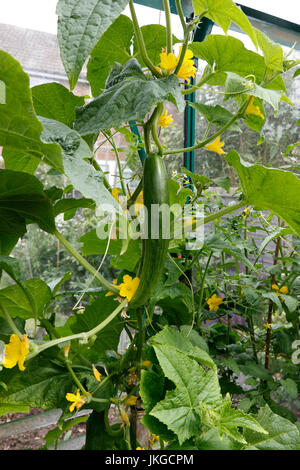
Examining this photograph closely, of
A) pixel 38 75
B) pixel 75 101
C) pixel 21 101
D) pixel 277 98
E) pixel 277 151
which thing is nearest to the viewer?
pixel 21 101

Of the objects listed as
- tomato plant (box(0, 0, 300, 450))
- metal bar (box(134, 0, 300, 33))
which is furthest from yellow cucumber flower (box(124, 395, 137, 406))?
metal bar (box(134, 0, 300, 33))

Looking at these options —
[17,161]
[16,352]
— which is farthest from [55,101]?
[16,352]

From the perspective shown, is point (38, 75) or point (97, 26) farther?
point (38, 75)

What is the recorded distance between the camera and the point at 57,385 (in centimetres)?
51

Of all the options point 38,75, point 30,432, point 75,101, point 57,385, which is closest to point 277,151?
point 38,75

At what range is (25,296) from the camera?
0.50 meters

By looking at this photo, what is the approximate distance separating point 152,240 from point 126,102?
0.15m

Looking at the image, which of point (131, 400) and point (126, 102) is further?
point (131, 400)

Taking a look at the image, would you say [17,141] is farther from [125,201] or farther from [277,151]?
[277,151]

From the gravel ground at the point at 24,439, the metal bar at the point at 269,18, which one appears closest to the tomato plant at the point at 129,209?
the gravel ground at the point at 24,439

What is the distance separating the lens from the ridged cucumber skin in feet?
1.34

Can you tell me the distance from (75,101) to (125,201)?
159mm

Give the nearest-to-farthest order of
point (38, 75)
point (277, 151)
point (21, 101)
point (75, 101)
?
point (21, 101) < point (75, 101) < point (38, 75) < point (277, 151)

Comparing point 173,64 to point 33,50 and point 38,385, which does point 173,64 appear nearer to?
point 38,385
